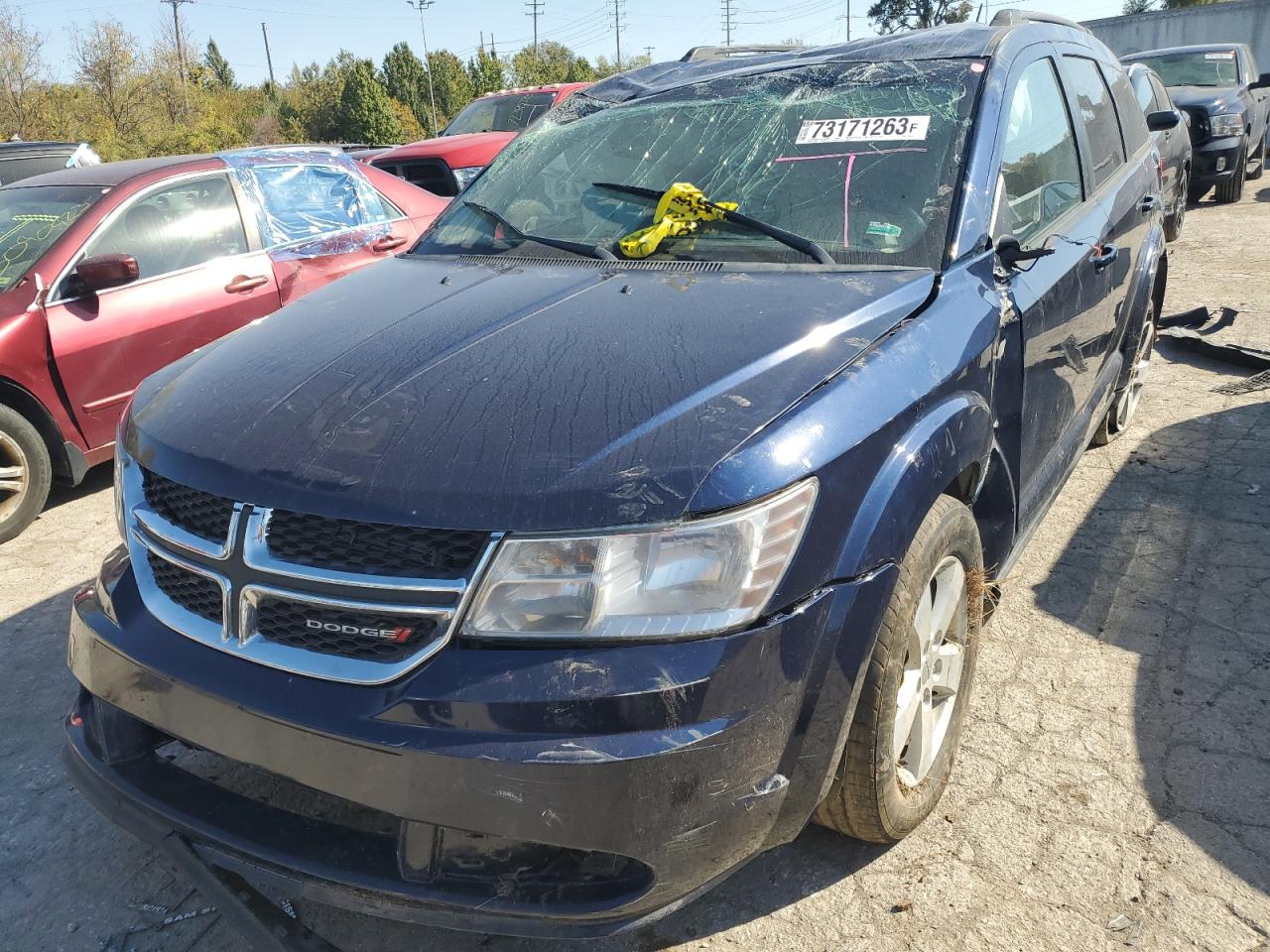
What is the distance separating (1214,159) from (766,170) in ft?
36.2

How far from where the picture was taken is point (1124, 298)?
3855 millimetres

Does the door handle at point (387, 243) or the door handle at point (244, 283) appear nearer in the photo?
the door handle at point (244, 283)

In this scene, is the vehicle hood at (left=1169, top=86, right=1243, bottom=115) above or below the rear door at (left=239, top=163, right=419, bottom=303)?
above

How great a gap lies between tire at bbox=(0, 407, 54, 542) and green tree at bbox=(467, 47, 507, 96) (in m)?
64.4

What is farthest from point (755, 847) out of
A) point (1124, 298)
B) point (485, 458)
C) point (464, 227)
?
point (1124, 298)

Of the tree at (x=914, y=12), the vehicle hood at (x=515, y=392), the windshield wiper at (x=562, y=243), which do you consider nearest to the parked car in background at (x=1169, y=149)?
the windshield wiper at (x=562, y=243)

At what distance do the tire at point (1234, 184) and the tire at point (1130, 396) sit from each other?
27.8ft

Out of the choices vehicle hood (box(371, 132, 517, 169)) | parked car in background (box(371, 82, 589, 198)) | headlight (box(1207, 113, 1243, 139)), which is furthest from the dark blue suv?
headlight (box(1207, 113, 1243, 139))

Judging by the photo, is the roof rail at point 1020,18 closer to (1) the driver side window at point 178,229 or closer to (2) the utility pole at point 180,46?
(1) the driver side window at point 178,229

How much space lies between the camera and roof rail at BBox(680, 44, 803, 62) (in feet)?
12.1

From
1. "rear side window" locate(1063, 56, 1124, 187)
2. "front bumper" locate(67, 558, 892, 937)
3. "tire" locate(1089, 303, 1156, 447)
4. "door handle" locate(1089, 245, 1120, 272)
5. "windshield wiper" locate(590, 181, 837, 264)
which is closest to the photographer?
"front bumper" locate(67, 558, 892, 937)

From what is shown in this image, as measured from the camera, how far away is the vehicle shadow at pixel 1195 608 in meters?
2.48

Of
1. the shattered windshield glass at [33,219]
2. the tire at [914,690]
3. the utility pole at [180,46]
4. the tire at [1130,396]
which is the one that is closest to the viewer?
the tire at [914,690]

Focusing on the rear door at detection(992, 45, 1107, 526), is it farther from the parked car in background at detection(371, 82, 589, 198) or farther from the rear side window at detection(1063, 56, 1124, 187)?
the parked car in background at detection(371, 82, 589, 198)
